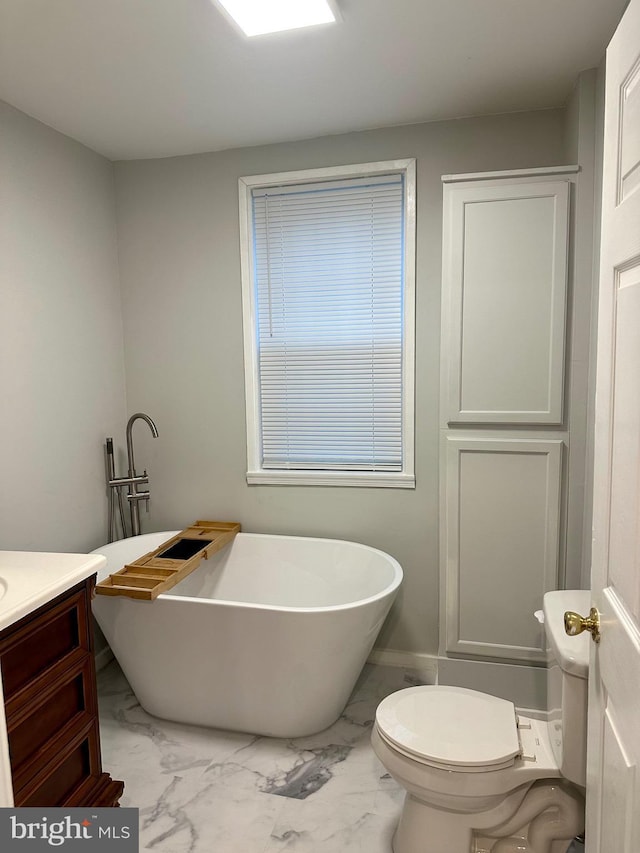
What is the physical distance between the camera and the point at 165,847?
1834mm

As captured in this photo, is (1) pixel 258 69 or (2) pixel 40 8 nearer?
(2) pixel 40 8

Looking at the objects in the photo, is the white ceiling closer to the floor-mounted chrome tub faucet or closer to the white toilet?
the floor-mounted chrome tub faucet

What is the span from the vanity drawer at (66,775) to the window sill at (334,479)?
4.74 feet

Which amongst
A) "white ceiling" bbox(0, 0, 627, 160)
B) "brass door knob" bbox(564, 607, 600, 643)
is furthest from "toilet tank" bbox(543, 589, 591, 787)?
"white ceiling" bbox(0, 0, 627, 160)

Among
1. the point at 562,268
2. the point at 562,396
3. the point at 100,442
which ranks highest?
the point at 562,268

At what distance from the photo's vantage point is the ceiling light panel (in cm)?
171

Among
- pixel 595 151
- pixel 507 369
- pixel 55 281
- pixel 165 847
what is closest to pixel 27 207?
pixel 55 281

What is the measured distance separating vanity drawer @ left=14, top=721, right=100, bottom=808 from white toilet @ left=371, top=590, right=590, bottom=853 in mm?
870

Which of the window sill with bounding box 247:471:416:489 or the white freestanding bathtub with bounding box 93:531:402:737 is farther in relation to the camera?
the window sill with bounding box 247:471:416:489

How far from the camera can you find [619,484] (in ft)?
3.52

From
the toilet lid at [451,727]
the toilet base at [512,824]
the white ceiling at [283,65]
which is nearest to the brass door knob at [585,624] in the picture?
the toilet lid at [451,727]

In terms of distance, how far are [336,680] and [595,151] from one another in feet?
7.44

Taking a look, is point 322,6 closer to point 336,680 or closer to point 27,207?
point 27,207
